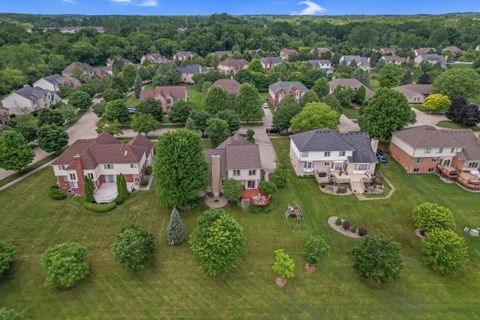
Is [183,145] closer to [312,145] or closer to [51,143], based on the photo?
[312,145]

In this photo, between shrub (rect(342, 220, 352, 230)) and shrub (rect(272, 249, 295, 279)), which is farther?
shrub (rect(342, 220, 352, 230))

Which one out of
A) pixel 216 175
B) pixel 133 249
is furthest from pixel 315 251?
pixel 216 175

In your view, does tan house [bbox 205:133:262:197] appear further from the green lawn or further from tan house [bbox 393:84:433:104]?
tan house [bbox 393:84:433:104]

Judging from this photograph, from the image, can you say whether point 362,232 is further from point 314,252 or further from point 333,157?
point 333,157

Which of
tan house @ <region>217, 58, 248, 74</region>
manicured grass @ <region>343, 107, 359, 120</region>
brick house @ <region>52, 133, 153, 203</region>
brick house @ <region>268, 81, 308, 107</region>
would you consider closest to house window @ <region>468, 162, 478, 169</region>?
manicured grass @ <region>343, 107, 359, 120</region>

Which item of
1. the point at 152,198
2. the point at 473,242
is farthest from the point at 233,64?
the point at 473,242

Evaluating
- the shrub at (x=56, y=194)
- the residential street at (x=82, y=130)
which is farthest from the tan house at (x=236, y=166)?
the residential street at (x=82, y=130)
